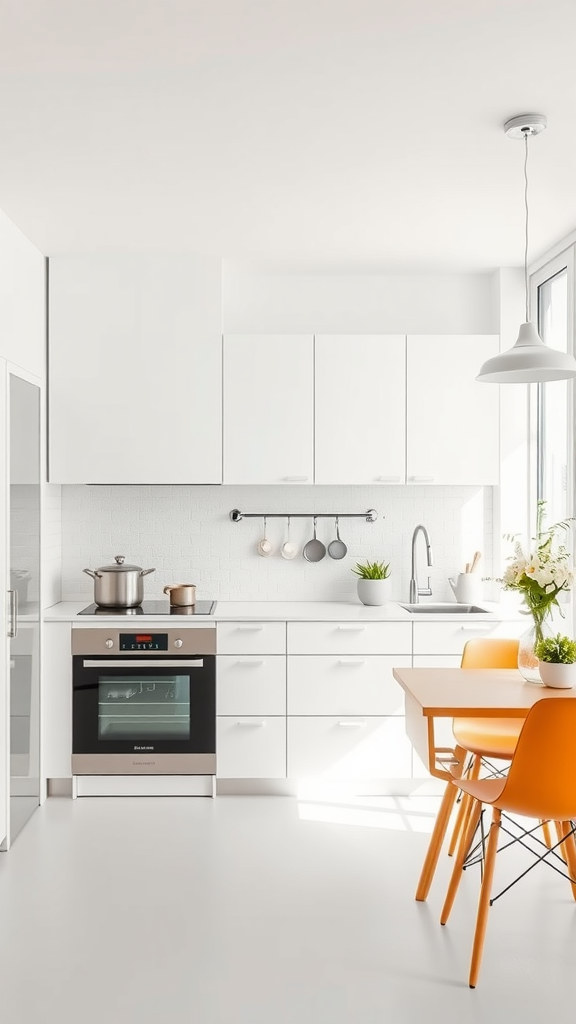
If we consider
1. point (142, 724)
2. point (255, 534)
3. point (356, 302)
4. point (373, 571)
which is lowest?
point (142, 724)

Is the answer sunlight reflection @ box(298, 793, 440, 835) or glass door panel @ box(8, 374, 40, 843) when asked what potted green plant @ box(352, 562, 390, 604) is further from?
glass door panel @ box(8, 374, 40, 843)

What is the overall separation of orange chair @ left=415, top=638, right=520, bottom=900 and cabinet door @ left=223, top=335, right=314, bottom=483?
4.68 ft

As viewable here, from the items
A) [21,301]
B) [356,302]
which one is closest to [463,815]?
[356,302]

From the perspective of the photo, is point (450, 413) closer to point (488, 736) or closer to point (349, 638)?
point (349, 638)

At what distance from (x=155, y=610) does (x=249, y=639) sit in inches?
22.0

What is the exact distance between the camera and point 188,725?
13.4 ft

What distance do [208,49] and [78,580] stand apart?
3.10m

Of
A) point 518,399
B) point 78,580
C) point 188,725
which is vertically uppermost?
point 518,399

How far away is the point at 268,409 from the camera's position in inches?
172

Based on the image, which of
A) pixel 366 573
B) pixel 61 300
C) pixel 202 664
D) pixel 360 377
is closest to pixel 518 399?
pixel 360 377

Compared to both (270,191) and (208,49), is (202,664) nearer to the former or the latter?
(270,191)

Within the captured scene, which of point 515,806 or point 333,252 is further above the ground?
point 333,252

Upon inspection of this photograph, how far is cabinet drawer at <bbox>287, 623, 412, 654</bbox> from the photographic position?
13.6ft

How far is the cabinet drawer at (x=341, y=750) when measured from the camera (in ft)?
13.5
